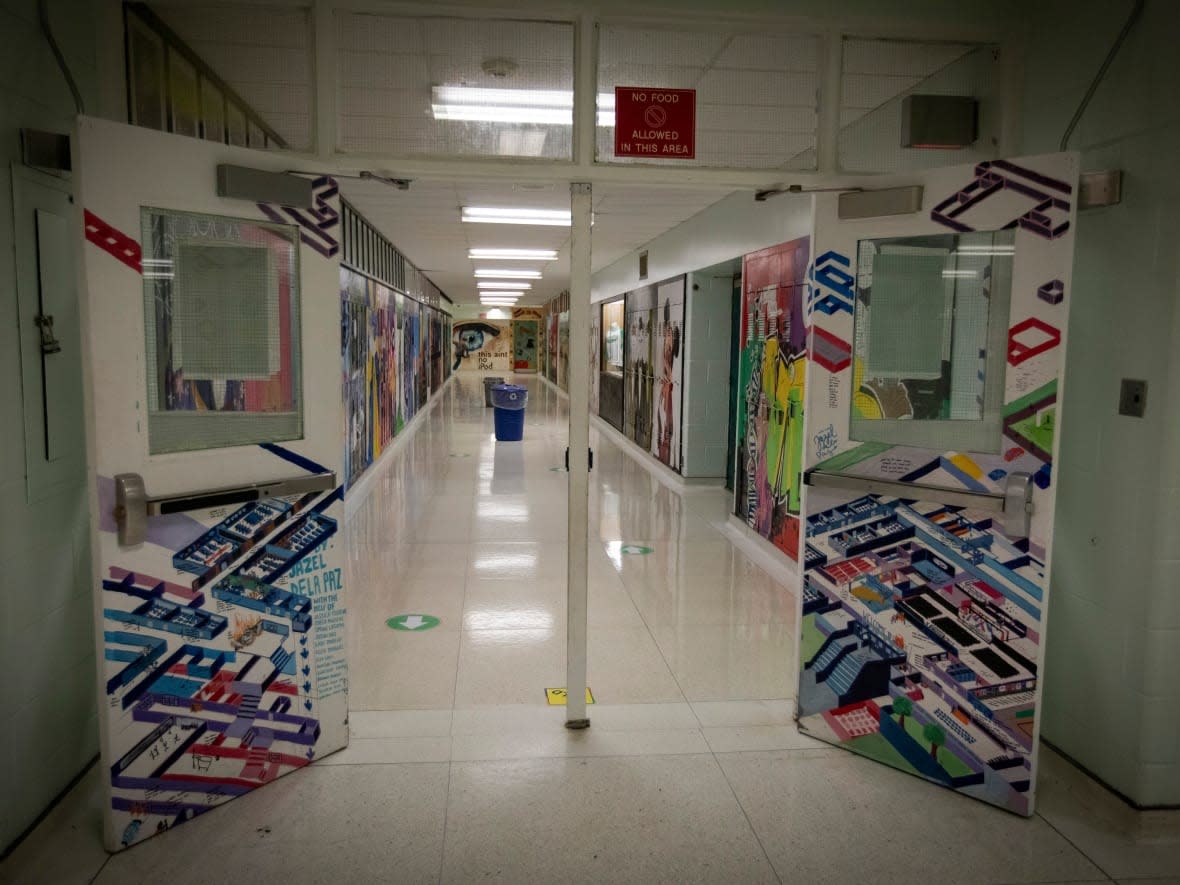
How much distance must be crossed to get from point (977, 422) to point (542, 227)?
22.4 ft

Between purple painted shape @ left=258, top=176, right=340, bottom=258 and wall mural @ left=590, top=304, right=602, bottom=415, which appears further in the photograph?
wall mural @ left=590, top=304, right=602, bottom=415

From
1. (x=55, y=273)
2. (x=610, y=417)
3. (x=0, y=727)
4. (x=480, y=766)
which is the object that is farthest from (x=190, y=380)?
(x=610, y=417)

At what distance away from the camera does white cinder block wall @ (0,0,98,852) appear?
7.80ft

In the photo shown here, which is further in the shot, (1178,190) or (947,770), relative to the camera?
(947,770)

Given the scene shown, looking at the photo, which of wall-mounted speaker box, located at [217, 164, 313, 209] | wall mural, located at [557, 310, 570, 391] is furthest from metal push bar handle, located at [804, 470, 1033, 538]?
wall mural, located at [557, 310, 570, 391]

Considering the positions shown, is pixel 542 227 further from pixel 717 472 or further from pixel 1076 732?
pixel 1076 732

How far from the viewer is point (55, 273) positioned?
2.62m

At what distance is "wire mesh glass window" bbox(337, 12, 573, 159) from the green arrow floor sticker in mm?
2530

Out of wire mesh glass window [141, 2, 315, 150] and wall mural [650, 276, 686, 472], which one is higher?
wire mesh glass window [141, 2, 315, 150]

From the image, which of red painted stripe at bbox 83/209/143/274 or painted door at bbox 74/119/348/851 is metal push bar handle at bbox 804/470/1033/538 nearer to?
painted door at bbox 74/119/348/851

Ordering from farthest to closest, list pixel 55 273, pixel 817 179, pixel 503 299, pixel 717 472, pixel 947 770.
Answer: pixel 503 299 → pixel 717 472 → pixel 817 179 → pixel 947 770 → pixel 55 273

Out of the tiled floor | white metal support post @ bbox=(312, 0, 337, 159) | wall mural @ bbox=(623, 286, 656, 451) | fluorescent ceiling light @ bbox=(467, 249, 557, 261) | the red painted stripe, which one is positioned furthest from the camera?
fluorescent ceiling light @ bbox=(467, 249, 557, 261)

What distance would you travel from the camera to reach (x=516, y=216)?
→ 828cm

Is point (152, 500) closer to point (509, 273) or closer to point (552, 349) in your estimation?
point (509, 273)
